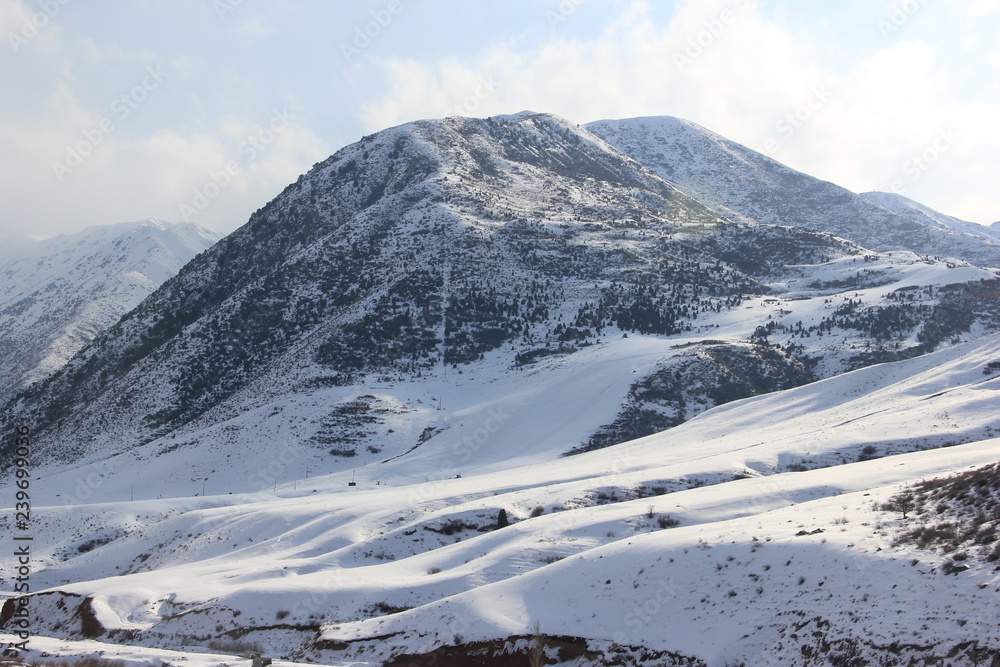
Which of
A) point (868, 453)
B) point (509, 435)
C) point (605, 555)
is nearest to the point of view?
point (605, 555)

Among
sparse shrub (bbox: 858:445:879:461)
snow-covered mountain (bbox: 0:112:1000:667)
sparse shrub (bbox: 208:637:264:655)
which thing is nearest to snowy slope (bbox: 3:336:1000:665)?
snow-covered mountain (bbox: 0:112:1000:667)

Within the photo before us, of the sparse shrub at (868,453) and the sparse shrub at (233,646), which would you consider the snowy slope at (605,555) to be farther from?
the sparse shrub at (233,646)

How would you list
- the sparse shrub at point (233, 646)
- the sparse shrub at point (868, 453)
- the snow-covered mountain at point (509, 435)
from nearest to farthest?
the snow-covered mountain at point (509, 435)
the sparse shrub at point (233, 646)
the sparse shrub at point (868, 453)

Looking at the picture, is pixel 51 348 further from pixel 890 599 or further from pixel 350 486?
pixel 890 599

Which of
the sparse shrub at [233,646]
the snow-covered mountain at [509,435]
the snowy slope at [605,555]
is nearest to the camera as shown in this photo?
the snowy slope at [605,555]

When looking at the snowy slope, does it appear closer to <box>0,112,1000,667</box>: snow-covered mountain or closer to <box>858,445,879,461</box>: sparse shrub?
<box>0,112,1000,667</box>: snow-covered mountain

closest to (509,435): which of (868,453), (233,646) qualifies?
(868,453)

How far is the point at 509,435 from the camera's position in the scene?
7175 cm

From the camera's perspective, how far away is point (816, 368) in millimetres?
84688

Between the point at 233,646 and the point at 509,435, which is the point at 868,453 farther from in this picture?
the point at 509,435

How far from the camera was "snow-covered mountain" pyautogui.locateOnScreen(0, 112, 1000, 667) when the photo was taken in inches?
786

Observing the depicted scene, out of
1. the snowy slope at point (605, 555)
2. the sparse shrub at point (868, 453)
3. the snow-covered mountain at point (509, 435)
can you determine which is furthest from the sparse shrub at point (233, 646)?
the sparse shrub at point (868, 453)

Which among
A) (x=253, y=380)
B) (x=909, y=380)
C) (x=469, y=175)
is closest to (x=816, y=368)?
(x=909, y=380)

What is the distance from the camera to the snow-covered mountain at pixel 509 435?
1995 cm
